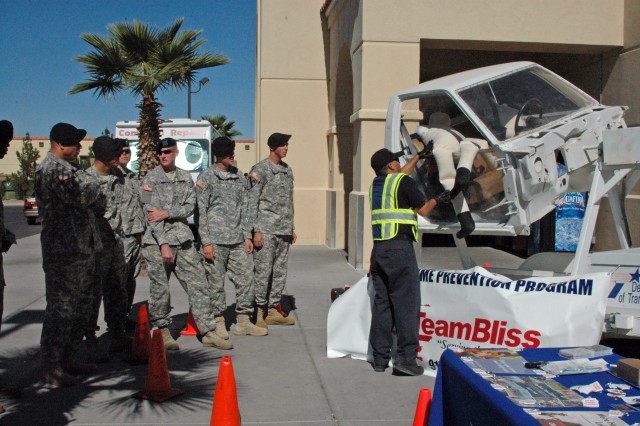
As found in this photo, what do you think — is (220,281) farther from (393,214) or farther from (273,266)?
(393,214)

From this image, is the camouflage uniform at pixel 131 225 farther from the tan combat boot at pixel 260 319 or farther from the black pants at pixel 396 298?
the black pants at pixel 396 298

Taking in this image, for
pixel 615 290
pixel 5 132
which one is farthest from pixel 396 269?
pixel 5 132

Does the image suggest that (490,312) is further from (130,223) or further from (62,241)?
(130,223)

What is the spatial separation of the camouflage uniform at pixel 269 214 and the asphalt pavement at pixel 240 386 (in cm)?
68

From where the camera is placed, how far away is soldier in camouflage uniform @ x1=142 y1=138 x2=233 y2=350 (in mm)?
6293

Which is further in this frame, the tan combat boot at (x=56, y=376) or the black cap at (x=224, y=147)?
the black cap at (x=224, y=147)

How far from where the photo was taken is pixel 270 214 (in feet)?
23.9

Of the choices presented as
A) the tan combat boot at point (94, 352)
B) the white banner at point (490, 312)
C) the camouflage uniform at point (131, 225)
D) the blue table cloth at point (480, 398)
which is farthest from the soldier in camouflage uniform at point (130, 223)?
the blue table cloth at point (480, 398)

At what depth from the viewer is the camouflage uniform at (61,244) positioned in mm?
5156

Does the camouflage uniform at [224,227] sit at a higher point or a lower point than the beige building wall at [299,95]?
lower

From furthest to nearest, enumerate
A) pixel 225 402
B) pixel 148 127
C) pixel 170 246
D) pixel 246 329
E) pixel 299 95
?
pixel 299 95
pixel 148 127
pixel 246 329
pixel 170 246
pixel 225 402

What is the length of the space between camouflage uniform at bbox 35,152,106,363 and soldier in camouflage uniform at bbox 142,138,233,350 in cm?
103

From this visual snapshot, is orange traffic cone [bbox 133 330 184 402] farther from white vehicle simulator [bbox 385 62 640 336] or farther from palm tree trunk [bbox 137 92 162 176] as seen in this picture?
palm tree trunk [bbox 137 92 162 176]

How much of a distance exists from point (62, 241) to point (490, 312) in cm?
332
